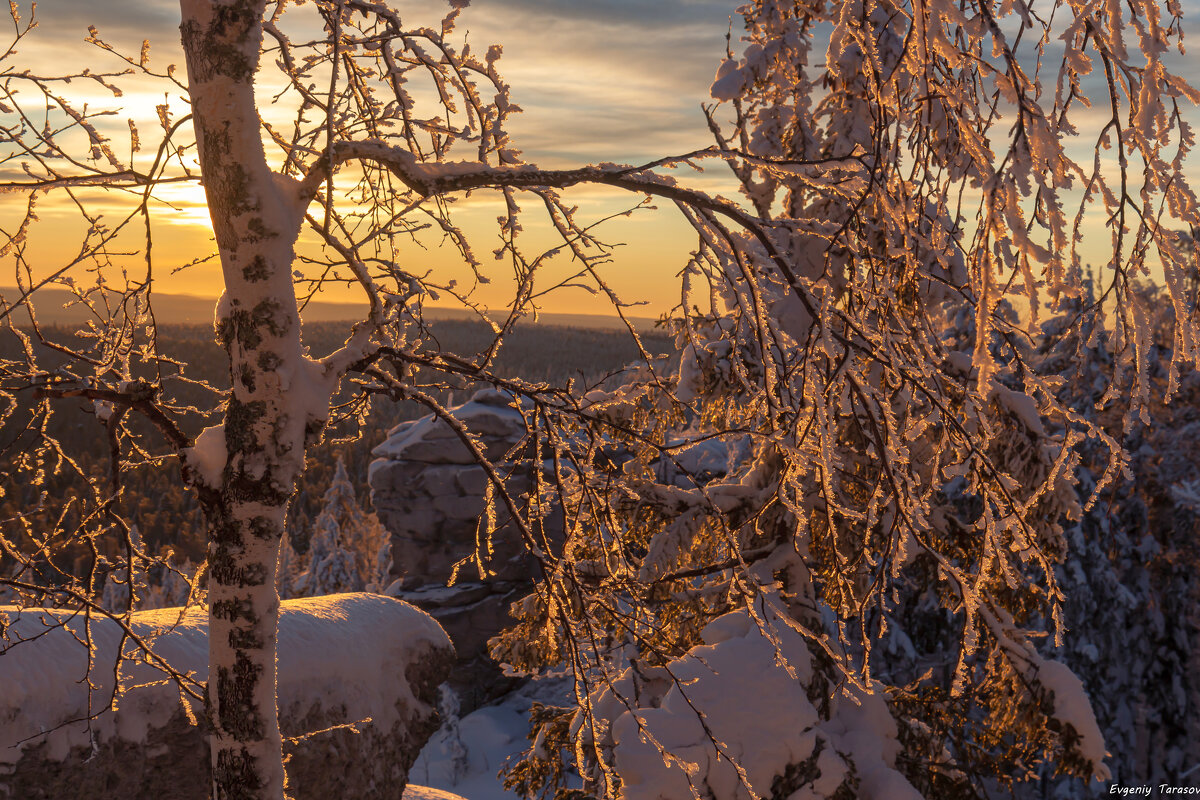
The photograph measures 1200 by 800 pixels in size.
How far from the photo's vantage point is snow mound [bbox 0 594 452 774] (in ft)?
19.1

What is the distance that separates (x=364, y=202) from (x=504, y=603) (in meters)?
18.6

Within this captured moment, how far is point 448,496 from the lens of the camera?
2250 centimetres

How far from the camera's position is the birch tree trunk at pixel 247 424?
264 centimetres

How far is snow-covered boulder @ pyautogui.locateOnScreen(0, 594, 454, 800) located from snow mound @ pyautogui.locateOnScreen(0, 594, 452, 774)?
0.03ft

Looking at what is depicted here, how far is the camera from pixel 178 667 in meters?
6.54

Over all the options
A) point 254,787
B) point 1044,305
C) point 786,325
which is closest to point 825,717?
point 786,325

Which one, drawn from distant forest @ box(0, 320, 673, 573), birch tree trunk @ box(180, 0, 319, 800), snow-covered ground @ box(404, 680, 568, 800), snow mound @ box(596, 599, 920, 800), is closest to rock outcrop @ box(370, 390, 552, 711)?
snow-covered ground @ box(404, 680, 568, 800)

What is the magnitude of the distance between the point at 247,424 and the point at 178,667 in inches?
192

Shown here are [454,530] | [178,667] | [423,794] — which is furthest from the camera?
[454,530]

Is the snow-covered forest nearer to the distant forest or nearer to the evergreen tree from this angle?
the distant forest

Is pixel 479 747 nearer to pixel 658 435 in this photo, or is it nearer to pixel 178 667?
pixel 178 667

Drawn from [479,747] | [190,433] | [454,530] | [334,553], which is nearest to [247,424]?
[190,433]

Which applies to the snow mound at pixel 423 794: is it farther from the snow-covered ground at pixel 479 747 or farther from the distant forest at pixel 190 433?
the snow-covered ground at pixel 479 747

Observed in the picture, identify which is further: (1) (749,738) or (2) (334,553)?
(2) (334,553)
